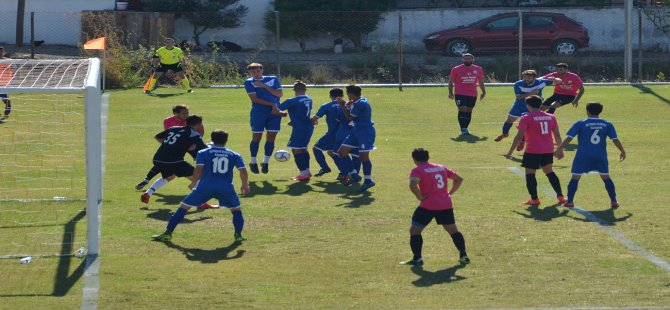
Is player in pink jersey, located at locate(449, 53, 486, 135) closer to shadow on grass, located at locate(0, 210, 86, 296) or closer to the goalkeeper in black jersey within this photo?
the goalkeeper in black jersey

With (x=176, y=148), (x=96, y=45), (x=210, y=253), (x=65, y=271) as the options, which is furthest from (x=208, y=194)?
(x=96, y=45)

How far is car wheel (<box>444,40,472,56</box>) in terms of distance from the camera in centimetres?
3934

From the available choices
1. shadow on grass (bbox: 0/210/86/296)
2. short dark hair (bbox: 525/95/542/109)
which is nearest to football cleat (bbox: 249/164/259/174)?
A: shadow on grass (bbox: 0/210/86/296)

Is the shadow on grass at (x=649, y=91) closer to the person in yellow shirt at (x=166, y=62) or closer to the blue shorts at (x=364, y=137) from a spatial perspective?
the person in yellow shirt at (x=166, y=62)

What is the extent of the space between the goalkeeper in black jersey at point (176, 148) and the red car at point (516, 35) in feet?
80.5

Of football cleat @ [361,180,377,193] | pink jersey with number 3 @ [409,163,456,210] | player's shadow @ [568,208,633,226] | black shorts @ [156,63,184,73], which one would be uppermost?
black shorts @ [156,63,184,73]

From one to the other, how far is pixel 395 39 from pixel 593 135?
89.6ft

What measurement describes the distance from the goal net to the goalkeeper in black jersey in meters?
0.93

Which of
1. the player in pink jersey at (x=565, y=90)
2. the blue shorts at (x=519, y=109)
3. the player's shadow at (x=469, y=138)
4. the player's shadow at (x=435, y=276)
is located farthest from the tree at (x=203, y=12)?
the player's shadow at (x=435, y=276)

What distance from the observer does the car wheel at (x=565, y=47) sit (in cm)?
3934

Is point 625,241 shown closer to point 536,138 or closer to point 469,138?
point 536,138

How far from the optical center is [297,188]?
697 inches

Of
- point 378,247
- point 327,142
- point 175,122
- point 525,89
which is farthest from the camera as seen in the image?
point 525,89

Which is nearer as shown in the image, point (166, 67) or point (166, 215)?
point (166, 215)
